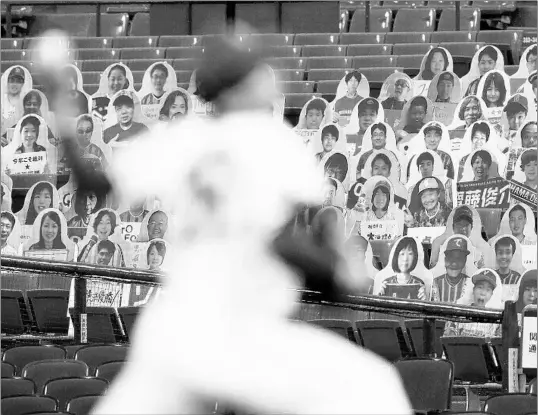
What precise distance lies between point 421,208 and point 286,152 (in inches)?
169

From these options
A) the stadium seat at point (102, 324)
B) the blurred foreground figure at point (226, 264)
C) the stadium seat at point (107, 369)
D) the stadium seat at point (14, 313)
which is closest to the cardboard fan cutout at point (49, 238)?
the stadium seat at point (14, 313)

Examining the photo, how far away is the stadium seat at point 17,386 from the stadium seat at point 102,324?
122 centimetres

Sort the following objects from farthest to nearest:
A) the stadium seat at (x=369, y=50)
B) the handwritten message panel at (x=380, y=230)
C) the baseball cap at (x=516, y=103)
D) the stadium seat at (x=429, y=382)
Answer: the stadium seat at (x=369, y=50), the baseball cap at (x=516, y=103), the handwritten message panel at (x=380, y=230), the stadium seat at (x=429, y=382)

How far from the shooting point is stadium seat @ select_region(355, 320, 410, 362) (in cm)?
402

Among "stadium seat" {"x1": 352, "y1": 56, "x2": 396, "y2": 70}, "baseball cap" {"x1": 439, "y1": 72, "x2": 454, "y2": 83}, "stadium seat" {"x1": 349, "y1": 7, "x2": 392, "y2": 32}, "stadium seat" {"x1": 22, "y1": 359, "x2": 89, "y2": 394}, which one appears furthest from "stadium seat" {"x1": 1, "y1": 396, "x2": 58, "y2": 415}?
"stadium seat" {"x1": 349, "y1": 7, "x2": 392, "y2": 32}

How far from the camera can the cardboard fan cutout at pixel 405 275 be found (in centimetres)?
468

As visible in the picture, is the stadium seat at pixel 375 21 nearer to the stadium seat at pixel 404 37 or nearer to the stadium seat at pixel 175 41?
the stadium seat at pixel 404 37

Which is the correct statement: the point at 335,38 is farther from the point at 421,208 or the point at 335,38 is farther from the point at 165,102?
the point at 421,208

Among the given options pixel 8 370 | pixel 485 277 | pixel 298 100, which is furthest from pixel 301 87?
pixel 8 370

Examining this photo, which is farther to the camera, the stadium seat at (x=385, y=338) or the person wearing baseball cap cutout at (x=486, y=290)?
the person wearing baseball cap cutout at (x=486, y=290)

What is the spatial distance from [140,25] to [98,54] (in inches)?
48.8

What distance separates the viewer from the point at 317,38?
8.42 metres

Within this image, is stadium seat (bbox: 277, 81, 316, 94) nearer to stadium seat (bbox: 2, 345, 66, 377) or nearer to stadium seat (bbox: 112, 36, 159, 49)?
stadium seat (bbox: 112, 36, 159, 49)

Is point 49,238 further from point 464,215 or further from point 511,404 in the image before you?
point 511,404
